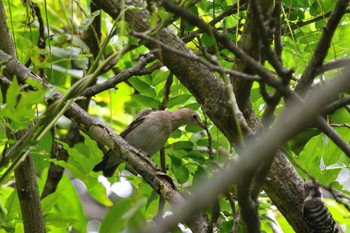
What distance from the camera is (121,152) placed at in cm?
305

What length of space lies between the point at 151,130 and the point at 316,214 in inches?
82.0

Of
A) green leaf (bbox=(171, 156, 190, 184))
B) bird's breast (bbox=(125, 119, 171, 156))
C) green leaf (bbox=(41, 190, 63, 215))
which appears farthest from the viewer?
bird's breast (bbox=(125, 119, 171, 156))

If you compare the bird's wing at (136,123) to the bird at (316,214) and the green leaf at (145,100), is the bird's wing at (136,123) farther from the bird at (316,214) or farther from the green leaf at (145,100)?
the bird at (316,214)

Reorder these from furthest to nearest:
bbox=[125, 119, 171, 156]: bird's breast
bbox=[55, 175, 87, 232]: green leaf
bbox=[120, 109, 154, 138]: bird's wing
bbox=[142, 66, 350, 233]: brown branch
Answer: bbox=[120, 109, 154, 138]: bird's wing
bbox=[125, 119, 171, 156]: bird's breast
bbox=[55, 175, 87, 232]: green leaf
bbox=[142, 66, 350, 233]: brown branch

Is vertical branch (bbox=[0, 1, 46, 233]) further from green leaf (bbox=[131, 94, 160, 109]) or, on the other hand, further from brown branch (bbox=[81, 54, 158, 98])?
green leaf (bbox=[131, 94, 160, 109])

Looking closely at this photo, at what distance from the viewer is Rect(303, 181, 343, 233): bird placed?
2859 millimetres

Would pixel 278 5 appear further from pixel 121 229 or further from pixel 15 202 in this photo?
pixel 15 202

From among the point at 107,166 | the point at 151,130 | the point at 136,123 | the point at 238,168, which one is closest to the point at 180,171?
the point at 107,166

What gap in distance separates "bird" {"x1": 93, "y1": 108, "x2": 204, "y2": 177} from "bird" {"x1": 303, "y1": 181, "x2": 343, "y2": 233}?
785mm

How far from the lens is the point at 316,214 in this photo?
2.87 meters

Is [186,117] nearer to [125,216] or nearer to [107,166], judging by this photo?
[107,166]

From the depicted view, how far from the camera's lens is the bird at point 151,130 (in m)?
3.84

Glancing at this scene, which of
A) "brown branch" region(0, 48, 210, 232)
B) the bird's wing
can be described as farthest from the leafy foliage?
the bird's wing

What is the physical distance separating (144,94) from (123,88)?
1592mm
